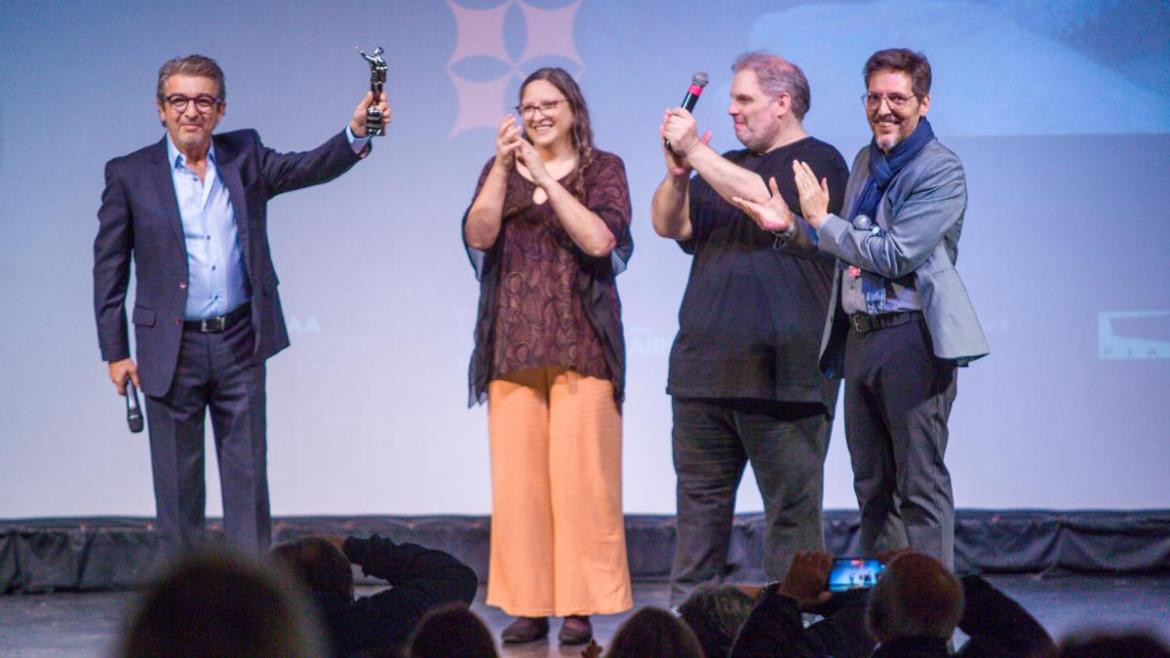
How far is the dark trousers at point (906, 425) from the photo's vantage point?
2.98 meters

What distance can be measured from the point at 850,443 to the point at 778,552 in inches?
14.4

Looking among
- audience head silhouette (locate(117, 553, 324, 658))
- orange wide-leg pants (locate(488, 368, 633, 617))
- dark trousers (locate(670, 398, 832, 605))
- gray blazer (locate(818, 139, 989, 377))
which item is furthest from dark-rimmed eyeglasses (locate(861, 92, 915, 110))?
audience head silhouette (locate(117, 553, 324, 658))

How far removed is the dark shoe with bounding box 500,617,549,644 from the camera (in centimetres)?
360

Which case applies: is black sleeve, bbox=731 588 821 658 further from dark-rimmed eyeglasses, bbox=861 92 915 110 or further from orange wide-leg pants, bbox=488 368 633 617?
orange wide-leg pants, bbox=488 368 633 617

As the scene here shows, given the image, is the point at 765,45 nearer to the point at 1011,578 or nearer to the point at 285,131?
the point at 285,131

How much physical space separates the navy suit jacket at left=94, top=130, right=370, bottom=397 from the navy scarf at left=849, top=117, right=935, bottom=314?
1.47 m

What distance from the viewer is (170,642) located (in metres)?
1.02

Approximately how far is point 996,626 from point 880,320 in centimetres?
118

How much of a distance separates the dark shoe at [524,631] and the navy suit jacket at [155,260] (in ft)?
3.06

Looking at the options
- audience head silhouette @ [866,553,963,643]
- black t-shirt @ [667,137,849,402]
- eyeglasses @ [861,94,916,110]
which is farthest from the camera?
black t-shirt @ [667,137,849,402]

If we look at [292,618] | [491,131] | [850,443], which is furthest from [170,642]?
[491,131]

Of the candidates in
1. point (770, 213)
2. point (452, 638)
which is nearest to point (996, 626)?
point (452, 638)

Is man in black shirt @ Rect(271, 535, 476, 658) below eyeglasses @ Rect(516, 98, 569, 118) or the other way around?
below

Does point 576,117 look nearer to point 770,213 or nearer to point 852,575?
point 770,213
